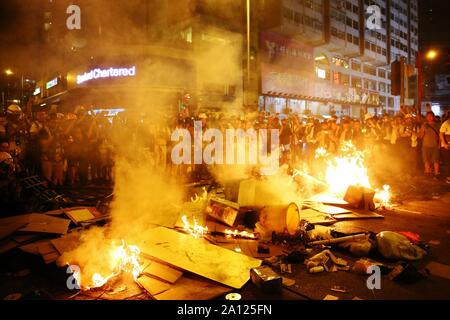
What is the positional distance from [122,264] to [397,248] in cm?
329

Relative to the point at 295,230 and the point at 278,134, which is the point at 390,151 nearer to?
the point at 278,134

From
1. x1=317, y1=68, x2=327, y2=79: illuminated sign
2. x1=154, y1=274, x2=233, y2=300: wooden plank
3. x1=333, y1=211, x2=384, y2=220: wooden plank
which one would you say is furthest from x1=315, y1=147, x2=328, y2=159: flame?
x1=317, y1=68, x2=327, y2=79: illuminated sign

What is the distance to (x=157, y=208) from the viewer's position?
555cm

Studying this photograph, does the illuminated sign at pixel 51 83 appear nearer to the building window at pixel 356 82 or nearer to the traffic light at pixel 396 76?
the traffic light at pixel 396 76

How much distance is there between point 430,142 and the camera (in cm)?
887

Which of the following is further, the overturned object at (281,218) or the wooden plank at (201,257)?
the overturned object at (281,218)

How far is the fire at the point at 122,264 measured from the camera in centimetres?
318

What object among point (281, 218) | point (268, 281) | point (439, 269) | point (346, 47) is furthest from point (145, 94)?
point (346, 47)

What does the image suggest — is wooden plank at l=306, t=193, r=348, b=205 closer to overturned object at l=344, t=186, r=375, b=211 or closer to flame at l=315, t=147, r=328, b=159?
overturned object at l=344, t=186, r=375, b=211

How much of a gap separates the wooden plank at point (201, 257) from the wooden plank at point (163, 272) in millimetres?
67

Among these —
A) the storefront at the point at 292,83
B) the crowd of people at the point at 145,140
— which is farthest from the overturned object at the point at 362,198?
the storefront at the point at 292,83

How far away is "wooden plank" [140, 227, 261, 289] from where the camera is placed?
10.8 feet

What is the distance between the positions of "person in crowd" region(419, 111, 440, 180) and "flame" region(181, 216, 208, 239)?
25.2 feet

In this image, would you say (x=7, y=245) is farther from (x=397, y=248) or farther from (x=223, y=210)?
(x=397, y=248)
